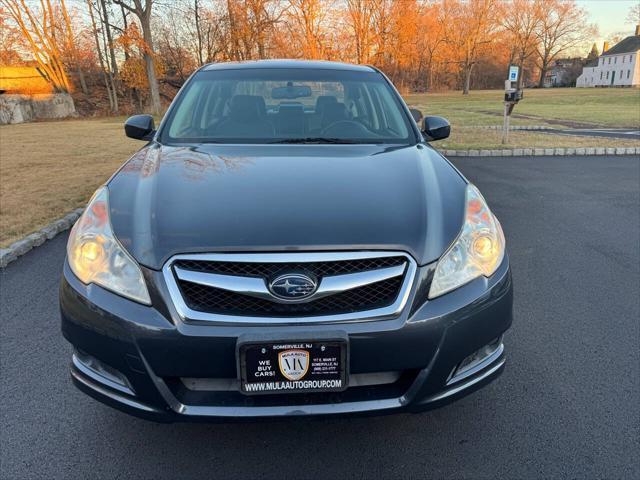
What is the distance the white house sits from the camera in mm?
74562

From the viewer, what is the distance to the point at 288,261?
1.57 meters

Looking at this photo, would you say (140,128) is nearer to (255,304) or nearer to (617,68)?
(255,304)

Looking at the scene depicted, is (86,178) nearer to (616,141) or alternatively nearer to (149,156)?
(149,156)

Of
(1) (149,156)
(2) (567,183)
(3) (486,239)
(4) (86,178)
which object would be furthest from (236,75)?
(2) (567,183)

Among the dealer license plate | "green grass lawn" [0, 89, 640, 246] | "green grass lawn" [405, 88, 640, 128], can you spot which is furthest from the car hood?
"green grass lawn" [405, 88, 640, 128]

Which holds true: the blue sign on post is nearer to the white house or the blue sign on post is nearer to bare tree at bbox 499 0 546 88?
bare tree at bbox 499 0 546 88

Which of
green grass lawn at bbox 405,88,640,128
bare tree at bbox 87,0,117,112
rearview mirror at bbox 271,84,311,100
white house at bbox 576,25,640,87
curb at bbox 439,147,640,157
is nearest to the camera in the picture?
rearview mirror at bbox 271,84,311,100

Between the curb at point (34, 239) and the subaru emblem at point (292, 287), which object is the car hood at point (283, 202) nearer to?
the subaru emblem at point (292, 287)

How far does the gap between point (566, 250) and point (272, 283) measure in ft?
12.1

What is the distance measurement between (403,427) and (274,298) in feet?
3.18

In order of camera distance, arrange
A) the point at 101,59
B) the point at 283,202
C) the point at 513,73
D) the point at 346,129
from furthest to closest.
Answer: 1. the point at 101,59
2. the point at 513,73
3. the point at 346,129
4. the point at 283,202

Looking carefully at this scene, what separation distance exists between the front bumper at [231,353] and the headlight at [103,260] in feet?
0.12

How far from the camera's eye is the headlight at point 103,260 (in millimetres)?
1615

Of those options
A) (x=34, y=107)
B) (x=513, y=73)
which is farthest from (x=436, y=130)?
(x=34, y=107)
